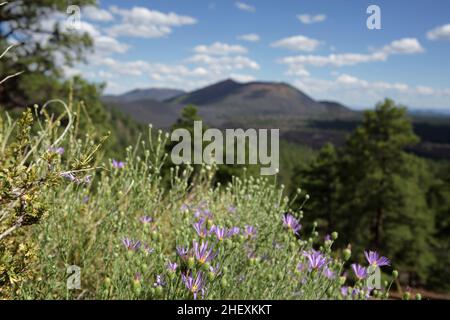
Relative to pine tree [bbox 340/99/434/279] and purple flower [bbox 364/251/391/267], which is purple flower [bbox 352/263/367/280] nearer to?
purple flower [bbox 364/251/391/267]

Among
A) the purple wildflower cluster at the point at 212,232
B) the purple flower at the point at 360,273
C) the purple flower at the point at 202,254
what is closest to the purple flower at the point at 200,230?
the purple wildflower cluster at the point at 212,232

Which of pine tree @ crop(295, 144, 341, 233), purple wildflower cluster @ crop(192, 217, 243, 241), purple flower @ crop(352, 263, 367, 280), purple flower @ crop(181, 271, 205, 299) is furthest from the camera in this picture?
pine tree @ crop(295, 144, 341, 233)

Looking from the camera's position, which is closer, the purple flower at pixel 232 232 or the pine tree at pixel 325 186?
the purple flower at pixel 232 232

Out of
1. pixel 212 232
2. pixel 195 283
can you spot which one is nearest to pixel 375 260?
pixel 212 232

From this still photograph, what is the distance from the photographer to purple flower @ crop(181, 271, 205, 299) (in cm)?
164

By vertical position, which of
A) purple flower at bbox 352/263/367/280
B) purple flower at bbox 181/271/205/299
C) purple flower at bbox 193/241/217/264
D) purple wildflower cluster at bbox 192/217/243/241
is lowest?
purple flower at bbox 352/263/367/280

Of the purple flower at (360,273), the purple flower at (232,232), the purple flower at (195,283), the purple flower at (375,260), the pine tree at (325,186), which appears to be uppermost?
the purple flower at (232,232)

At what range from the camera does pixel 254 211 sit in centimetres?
287

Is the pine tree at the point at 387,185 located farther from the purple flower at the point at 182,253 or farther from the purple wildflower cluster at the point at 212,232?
the purple flower at the point at 182,253

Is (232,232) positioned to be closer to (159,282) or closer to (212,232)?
(212,232)

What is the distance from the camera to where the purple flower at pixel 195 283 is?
1637 millimetres

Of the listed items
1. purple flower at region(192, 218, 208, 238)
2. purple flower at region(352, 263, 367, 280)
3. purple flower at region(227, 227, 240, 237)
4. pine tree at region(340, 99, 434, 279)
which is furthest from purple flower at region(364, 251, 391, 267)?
pine tree at region(340, 99, 434, 279)

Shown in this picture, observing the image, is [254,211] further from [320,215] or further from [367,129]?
[320,215]
